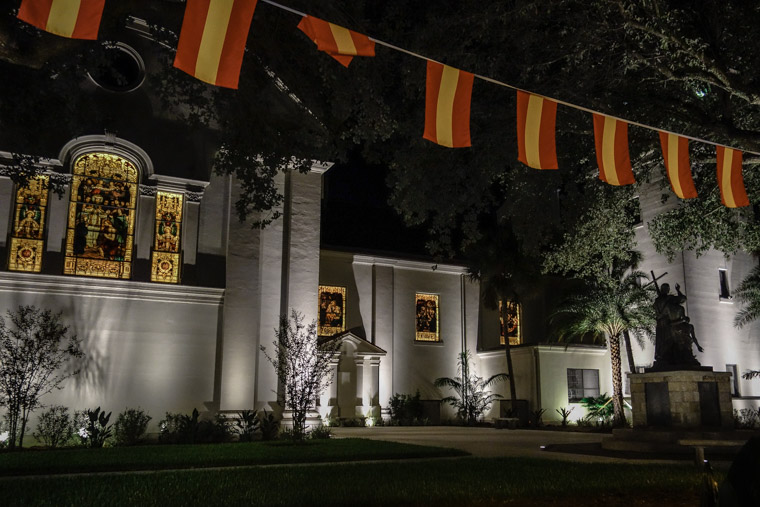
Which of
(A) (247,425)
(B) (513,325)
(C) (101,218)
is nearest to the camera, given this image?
(A) (247,425)

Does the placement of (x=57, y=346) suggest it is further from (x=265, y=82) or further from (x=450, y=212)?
(x=450, y=212)

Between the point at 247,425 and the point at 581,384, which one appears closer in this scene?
the point at 247,425

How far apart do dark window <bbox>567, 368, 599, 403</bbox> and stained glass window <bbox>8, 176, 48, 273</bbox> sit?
74.4ft

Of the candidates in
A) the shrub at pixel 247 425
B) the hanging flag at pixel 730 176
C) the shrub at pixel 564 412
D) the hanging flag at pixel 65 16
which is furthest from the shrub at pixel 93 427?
the shrub at pixel 564 412

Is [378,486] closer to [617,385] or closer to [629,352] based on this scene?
[617,385]

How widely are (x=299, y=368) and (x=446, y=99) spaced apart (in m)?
10.5

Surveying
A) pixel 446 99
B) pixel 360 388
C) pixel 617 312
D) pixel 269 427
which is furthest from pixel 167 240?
pixel 617 312

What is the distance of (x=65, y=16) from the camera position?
645cm

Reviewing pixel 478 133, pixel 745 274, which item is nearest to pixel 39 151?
pixel 478 133

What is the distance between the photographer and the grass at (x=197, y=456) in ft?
37.6

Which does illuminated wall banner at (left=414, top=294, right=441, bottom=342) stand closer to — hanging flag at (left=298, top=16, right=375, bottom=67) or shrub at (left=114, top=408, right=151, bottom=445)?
Answer: shrub at (left=114, top=408, right=151, bottom=445)

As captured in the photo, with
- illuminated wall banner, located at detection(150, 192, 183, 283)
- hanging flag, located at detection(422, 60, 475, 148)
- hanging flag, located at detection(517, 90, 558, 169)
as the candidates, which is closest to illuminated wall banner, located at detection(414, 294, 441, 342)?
illuminated wall banner, located at detection(150, 192, 183, 283)

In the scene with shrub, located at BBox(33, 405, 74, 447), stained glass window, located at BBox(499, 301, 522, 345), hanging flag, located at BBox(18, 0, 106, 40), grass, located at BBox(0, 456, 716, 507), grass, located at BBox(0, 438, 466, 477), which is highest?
hanging flag, located at BBox(18, 0, 106, 40)

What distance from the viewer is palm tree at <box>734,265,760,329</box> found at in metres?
26.1
